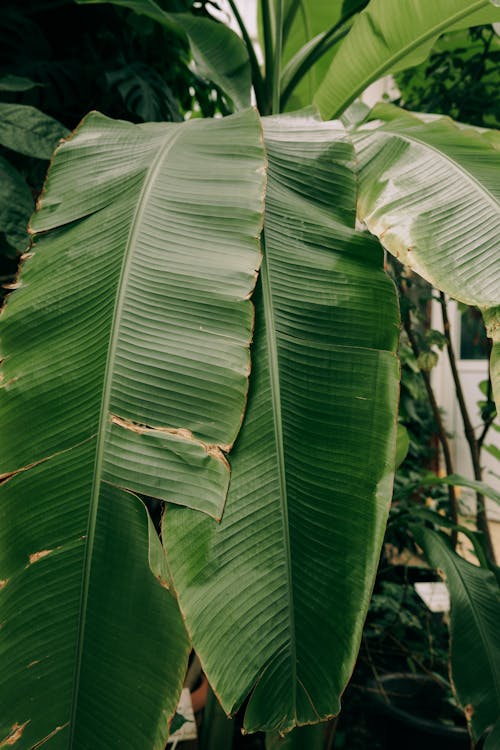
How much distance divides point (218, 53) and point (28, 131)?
1.17 feet

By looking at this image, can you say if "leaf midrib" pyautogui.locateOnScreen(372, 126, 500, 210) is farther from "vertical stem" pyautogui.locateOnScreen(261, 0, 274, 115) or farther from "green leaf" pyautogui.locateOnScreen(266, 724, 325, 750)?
"green leaf" pyautogui.locateOnScreen(266, 724, 325, 750)

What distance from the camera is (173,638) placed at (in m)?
0.43

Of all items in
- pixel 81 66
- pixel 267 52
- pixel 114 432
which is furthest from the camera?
pixel 81 66

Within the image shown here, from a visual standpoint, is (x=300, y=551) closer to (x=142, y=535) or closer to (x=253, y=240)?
(x=142, y=535)

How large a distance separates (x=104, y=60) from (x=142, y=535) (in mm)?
1161

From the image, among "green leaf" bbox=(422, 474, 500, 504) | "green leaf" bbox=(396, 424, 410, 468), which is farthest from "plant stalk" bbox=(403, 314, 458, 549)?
"green leaf" bbox=(396, 424, 410, 468)

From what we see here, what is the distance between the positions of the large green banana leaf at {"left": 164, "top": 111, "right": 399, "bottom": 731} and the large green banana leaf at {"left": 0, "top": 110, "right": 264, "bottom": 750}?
0.03 meters

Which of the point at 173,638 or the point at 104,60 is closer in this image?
the point at 173,638

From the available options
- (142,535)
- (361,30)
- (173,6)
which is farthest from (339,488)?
(173,6)

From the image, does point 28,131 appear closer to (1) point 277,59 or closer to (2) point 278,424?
(1) point 277,59

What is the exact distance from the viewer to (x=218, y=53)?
947 millimetres

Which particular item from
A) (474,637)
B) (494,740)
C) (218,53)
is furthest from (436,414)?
(218,53)

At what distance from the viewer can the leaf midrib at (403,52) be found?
2.34 ft

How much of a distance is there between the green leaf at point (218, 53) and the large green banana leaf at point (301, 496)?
48cm
